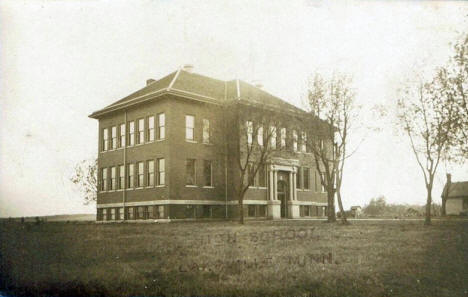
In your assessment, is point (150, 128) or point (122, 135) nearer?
point (150, 128)

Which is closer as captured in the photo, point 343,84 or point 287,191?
point 343,84

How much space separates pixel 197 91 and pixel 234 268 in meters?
22.6

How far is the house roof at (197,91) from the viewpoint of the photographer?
28.6 meters

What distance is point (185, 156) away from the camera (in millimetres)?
31062

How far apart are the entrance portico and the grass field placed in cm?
2047

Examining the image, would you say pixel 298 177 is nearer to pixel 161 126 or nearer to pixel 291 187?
pixel 291 187

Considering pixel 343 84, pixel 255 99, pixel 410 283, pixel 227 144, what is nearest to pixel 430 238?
pixel 410 283

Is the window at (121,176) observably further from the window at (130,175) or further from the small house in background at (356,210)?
the small house in background at (356,210)

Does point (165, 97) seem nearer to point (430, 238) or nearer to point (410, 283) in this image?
point (430, 238)

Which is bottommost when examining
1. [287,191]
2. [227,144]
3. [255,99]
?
[287,191]

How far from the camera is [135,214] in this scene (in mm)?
32625

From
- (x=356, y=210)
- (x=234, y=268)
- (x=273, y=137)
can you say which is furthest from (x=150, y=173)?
(x=234, y=268)

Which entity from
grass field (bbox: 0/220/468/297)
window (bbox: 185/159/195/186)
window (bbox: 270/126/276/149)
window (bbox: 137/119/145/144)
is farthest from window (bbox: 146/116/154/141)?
grass field (bbox: 0/220/468/297)

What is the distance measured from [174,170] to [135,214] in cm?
488
